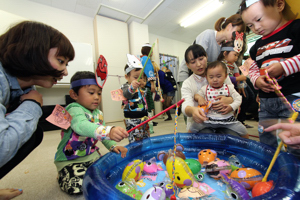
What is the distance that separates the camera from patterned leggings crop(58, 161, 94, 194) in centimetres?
Result: 75

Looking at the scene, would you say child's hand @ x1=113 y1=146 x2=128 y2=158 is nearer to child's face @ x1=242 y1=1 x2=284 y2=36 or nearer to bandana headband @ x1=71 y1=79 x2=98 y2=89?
bandana headband @ x1=71 y1=79 x2=98 y2=89

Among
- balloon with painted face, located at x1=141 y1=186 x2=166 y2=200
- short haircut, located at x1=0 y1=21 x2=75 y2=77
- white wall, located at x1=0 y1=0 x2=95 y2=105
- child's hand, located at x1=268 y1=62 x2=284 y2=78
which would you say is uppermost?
white wall, located at x1=0 y1=0 x2=95 y2=105

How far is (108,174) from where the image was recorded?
76cm

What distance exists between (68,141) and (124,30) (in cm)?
319

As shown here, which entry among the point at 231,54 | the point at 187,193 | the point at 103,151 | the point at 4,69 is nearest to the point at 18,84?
the point at 4,69

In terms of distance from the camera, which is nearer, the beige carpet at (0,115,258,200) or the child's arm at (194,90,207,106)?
the beige carpet at (0,115,258,200)

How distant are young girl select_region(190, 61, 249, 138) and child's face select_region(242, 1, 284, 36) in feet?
1.13

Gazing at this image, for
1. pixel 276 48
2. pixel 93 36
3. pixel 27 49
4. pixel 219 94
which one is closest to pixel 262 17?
pixel 276 48

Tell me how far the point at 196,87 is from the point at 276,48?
0.56 meters

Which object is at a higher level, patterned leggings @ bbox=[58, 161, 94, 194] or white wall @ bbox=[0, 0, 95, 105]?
white wall @ bbox=[0, 0, 95, 105]

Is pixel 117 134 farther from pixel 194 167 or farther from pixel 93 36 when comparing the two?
pixel 93 36

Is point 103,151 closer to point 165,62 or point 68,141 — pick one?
point 68,141

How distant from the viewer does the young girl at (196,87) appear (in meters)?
1.04

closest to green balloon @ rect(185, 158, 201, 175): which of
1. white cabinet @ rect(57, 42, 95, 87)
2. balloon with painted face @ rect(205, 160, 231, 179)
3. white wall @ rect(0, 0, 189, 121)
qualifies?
balloon with painted face @ rect(205, 160, 231, 179)
